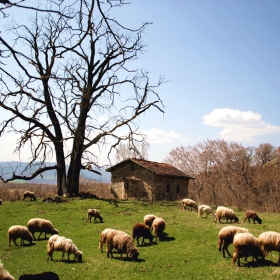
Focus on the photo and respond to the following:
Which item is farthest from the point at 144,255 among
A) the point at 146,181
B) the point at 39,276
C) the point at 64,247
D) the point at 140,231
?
the point at 146,181

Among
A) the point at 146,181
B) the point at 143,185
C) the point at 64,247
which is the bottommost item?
the point at 64,247

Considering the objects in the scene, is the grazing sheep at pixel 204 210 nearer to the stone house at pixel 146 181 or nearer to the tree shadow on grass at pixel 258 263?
the tree shadow on grass at pixel 258 263

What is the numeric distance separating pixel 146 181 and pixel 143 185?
65 centimetres

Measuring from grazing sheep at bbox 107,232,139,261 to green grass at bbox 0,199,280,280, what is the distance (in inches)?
12.8

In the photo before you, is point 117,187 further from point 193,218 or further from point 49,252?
point 49,252

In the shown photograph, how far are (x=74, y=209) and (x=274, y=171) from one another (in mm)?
33450

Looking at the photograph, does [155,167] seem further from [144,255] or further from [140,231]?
[144,255]

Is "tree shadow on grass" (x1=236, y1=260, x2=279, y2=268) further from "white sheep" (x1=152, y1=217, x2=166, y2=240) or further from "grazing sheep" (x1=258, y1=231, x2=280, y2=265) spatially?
"white sheep" (x1=152, y1=217, x2=166, y2=240)

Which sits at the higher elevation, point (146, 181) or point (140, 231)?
point (146, 181)

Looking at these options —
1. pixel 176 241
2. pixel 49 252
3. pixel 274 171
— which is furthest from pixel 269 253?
pixel 274 171

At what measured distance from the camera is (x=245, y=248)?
1211cm

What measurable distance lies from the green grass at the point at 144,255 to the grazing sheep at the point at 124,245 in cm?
33

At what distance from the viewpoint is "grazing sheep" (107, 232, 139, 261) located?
13.4 meters

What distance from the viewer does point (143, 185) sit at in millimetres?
37688
